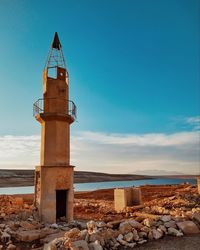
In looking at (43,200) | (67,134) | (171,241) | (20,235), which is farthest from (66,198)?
(171,241)

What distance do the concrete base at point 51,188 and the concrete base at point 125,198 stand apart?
225 inches

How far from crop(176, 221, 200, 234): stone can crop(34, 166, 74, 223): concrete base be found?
7329 millimetres

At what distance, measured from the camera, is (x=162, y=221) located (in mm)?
8867

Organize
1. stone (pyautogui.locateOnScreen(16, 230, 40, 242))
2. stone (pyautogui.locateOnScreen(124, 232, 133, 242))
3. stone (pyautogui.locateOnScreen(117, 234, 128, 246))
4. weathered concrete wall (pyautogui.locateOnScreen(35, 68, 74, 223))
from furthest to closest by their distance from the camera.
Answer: weathered concrete wall (pyautogui.locateOnScreen(35, 68, 74, 223)), stone (pyautogui.locateOnScreen(16, 230, 40, 242)), stone (pyautogui.locateOnScreen(124, 232, 133, 242)), stone (pyautogui.locateOnScreen(117, 234, 128, 246))

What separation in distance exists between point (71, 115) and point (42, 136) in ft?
6.59

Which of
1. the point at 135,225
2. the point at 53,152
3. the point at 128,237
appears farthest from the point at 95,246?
the point at 53,152

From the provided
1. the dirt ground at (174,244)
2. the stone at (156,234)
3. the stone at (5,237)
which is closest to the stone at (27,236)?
the stone at (5,237)

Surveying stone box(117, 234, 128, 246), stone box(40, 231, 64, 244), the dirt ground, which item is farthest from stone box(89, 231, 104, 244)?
stone box(40, 231, 64, 244)

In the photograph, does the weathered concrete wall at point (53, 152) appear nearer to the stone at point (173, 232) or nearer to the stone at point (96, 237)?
the stone at point (96, 237)

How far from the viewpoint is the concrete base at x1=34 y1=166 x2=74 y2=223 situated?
13.7m

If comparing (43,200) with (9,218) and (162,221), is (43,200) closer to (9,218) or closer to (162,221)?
(9,218)

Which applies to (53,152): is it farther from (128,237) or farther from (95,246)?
(95,246)

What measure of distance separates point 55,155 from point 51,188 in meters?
1.75

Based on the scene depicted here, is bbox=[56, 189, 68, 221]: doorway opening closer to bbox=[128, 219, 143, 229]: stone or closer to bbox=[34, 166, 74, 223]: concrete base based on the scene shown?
bbox=[34, 166, 74, 223]: concrete base
